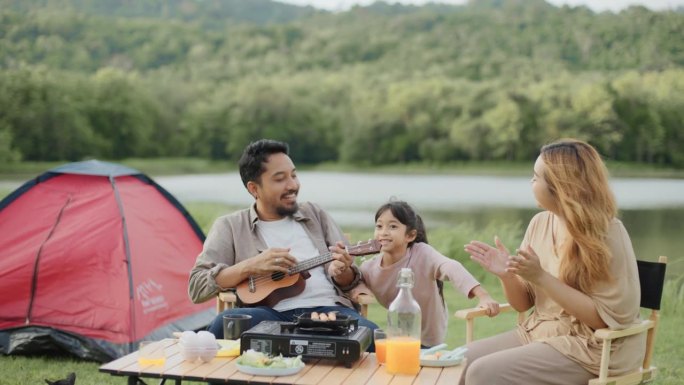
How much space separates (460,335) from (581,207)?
2.91m

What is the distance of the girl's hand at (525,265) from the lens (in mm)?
2508

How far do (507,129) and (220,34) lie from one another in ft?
23.3

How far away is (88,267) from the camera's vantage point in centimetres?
439

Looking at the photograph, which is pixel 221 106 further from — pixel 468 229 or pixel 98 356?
pixel 98 356

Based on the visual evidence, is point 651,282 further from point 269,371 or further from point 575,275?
point 269,371

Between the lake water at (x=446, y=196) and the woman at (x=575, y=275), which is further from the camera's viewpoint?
the lake water at (x=446, y=196)

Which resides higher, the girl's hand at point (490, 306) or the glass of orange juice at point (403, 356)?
the girl's hand at point (490, 306)

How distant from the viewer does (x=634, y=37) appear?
12.9 metres

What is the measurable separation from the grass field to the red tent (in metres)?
0.12

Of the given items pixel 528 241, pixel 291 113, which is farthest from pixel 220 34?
pixel 528 241

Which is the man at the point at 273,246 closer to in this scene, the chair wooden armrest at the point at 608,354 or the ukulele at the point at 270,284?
the ukulele at the point at 270,284

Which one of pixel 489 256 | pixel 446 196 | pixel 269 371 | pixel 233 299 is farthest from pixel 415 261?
pixel 446 196

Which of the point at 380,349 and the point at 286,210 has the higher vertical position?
the point at 286,210

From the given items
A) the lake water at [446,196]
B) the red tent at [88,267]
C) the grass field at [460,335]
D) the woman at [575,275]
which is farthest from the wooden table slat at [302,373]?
the lake water at [446,196]
